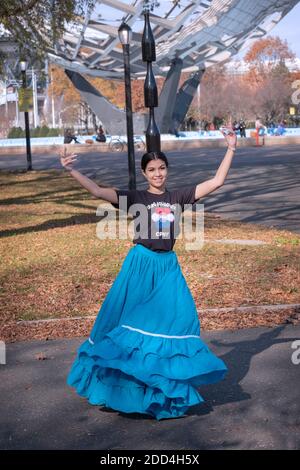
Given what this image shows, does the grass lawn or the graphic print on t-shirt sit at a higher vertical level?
the graphic print on t-shirt

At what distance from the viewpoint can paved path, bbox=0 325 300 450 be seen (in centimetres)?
544

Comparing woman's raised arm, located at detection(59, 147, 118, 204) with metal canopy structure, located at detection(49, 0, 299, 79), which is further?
metal canopy structure, located at detection(49, 0, 299, 79)

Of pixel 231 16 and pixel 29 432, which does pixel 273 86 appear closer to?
pixel 231 16

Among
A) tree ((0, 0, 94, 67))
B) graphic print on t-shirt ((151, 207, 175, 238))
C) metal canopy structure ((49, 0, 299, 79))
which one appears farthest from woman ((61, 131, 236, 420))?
metal canopy structure ((49, 0, 299, 79))

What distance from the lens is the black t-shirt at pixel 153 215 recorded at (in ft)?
20.2

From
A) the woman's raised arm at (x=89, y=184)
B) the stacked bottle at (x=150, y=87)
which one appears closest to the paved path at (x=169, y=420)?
the woman's raised arm at (x=89, y=184)

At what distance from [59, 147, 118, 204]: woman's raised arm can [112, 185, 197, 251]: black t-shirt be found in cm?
5

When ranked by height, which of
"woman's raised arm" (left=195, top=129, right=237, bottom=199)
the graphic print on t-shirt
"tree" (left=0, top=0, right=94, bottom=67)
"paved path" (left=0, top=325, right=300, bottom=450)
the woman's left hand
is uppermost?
"tree" (left=0, top=0, right=94, bottom=67)

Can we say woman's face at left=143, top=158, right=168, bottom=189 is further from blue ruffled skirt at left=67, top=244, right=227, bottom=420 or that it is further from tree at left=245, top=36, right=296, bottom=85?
tree at left=245, top=36, right=296, bottom=85

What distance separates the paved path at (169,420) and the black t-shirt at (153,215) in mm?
1160

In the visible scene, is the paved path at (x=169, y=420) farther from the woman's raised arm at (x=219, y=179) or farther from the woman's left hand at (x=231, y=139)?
the woman's left hand at (x=231, y=139)

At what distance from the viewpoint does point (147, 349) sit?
18.9 ft
